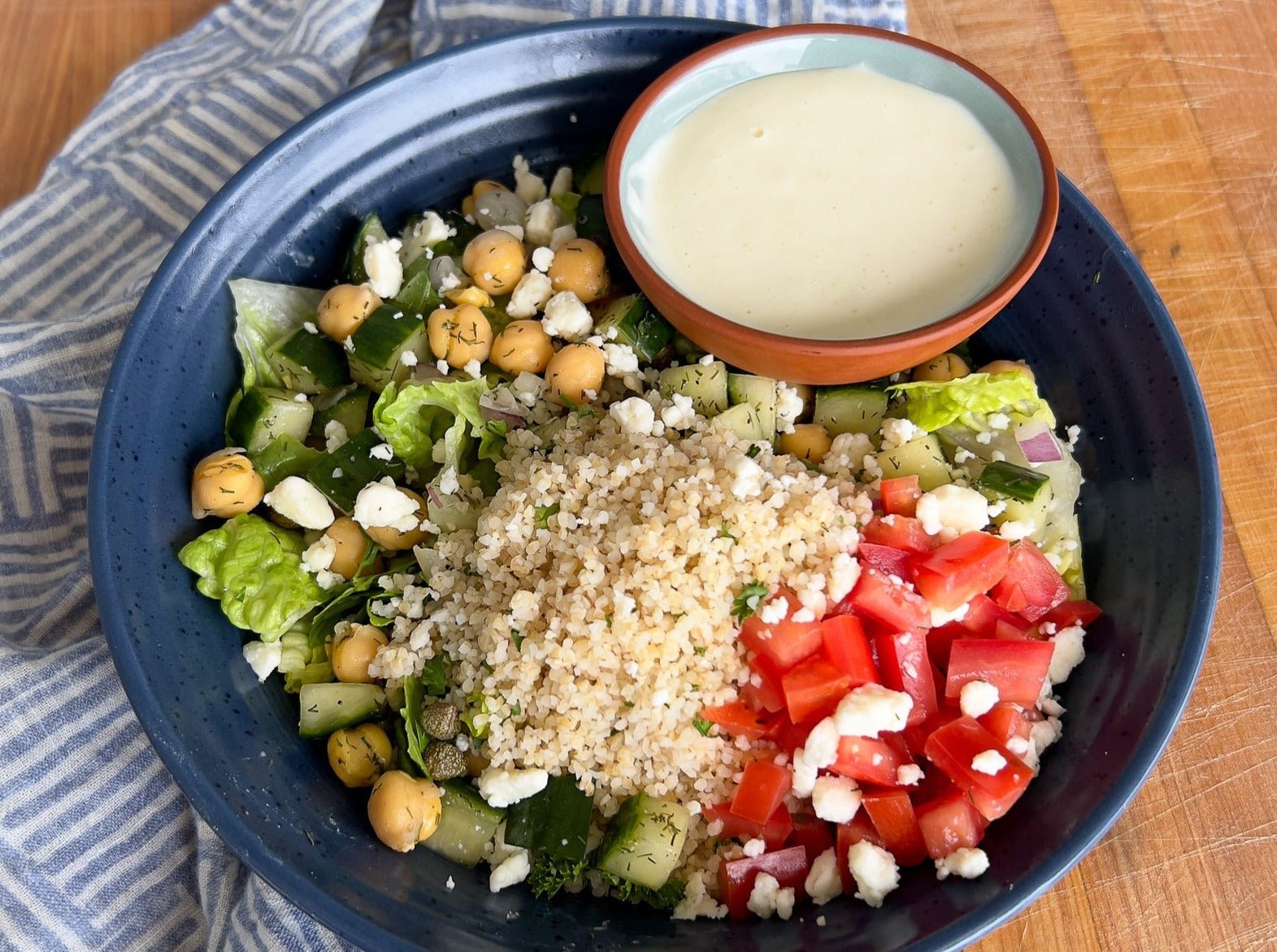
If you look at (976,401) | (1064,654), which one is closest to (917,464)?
(976,401)

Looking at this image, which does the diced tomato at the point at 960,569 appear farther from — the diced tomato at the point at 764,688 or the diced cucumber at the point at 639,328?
the diced cucumber at the point at 639,328

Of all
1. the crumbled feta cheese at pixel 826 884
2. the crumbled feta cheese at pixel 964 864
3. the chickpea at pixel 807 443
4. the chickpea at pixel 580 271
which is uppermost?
the chickpea at pixel 580 271

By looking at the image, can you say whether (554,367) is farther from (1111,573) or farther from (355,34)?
(355,34)

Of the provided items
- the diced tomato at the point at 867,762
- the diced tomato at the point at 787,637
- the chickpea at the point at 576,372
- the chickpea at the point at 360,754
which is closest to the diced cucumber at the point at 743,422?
the chickpea at the point at 576,372

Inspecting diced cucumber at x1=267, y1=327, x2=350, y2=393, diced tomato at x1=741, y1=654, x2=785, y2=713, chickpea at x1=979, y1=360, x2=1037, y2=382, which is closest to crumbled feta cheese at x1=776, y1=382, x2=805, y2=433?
chickpea at x1=979, y1=360, x2=1037, y2=382

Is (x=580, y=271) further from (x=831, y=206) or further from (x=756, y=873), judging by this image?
(x=756, y=873)

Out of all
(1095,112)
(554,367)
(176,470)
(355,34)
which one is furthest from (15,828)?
(1095,112)
